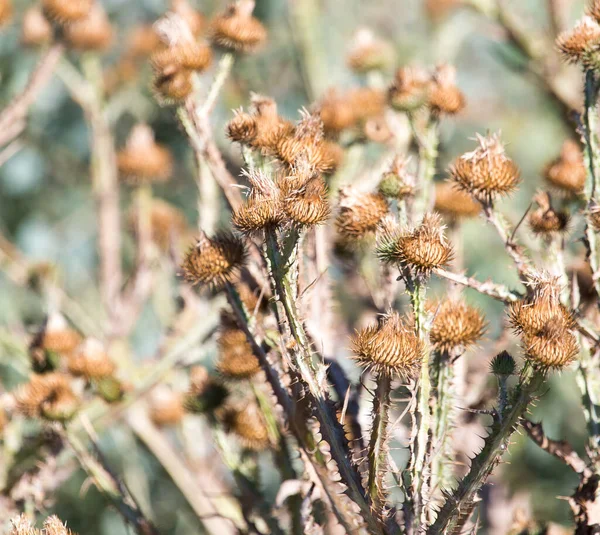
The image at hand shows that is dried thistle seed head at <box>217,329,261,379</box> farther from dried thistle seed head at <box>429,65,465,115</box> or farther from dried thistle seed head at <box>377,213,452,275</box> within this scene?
dried thistle seed head at <box>429,65,465,115</box>

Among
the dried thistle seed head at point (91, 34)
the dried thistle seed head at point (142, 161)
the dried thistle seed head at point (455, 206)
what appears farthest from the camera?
the dried thistle seed head at point (142, 161)

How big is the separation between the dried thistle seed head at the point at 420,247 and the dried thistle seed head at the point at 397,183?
355mm

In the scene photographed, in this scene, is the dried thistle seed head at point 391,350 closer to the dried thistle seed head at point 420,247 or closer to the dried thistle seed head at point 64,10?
the dried thistle seed head at point 420,247

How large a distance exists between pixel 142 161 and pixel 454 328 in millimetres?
2485

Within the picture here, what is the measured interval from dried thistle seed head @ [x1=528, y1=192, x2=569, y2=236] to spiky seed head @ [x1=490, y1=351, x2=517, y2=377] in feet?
1.63

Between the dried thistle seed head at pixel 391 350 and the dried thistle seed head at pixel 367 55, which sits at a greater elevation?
the dried thistle seed head at pixel 367 55

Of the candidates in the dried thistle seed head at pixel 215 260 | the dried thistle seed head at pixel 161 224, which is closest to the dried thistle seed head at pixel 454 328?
the dried thistle seed head at pixel 215 260

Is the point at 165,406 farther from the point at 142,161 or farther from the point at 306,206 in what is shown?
the point at 306,206

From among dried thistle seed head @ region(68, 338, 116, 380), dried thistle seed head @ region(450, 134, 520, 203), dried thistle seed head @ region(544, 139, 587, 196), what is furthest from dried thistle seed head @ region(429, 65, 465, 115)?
dried thistle seed head @ region(68, 338, 116, 380)

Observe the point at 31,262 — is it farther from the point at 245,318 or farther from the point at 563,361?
the point at 563,361

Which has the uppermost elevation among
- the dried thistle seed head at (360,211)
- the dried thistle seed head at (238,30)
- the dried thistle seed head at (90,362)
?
the dried thistle seed head at (238,30)

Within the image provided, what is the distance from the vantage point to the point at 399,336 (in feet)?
4.88

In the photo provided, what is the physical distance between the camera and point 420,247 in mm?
1553

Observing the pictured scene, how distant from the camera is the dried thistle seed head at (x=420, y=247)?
1.55 metres
